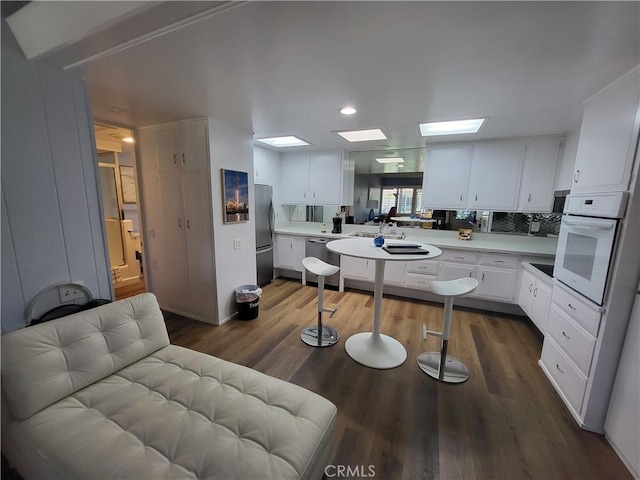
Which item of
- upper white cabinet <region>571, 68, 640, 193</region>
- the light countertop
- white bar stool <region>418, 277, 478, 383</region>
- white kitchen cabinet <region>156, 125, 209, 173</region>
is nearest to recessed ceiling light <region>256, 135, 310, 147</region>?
white kitchen cabinet <region>156, 125, 209, 173</region>

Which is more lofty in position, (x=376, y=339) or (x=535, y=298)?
(x=535, y=298)

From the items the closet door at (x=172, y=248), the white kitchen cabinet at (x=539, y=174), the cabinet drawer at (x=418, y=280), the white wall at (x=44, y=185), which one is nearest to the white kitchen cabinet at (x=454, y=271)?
the cabinet drawer at (x=418, y=280)

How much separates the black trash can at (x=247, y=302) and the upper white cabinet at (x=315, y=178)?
82.5 inches

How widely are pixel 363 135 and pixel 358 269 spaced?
6.43ft

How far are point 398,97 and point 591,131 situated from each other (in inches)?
55.5

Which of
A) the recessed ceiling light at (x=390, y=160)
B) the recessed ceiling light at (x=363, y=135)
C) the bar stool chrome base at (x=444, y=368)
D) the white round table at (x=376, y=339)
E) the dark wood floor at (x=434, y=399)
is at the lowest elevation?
the dark wood floor at (x=434, y=399)

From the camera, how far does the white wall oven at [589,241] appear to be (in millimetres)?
1573

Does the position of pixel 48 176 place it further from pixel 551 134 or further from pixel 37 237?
pixel 551 134

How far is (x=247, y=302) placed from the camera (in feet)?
10.3

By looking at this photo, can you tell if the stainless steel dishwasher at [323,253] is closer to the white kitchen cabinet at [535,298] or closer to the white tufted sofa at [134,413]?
the white kitchen cabinet at [535,298]

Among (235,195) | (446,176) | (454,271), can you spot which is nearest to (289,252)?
(235,195)

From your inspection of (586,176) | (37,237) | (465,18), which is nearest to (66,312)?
(37,237)

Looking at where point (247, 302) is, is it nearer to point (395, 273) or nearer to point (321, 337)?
point (321, 337)

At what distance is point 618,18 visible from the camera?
1.12 m
